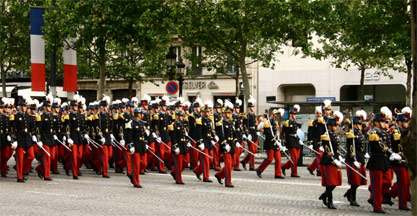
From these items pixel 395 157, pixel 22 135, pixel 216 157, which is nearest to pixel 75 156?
pixel 22 135

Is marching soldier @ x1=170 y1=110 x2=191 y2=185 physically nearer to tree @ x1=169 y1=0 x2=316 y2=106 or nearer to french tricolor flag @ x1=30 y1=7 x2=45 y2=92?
french tricolor flag @ x1=30 y1=7 x2=45 y2=92

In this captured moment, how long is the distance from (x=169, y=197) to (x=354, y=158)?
378 centimetres

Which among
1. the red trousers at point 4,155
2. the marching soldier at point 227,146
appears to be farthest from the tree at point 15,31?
the marching soldier at point 227,146

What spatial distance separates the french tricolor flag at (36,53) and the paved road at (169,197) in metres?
6.83

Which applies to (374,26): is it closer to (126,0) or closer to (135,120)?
(126,0)

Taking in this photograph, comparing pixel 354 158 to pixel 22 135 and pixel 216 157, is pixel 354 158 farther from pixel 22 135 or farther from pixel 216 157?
pixel 22 135

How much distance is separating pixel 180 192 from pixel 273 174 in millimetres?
5069

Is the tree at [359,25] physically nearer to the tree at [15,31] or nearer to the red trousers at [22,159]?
the red trousers at [22,159]

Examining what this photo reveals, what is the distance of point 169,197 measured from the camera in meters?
13.4

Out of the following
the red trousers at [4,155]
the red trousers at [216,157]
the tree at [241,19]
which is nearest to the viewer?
the red trousers at [4,155]

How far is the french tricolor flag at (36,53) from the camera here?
23.8 meters

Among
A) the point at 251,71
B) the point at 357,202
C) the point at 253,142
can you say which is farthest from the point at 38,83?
the point at 251,71

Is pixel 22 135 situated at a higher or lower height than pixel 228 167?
higher

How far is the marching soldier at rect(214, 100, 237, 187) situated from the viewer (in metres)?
15.3
